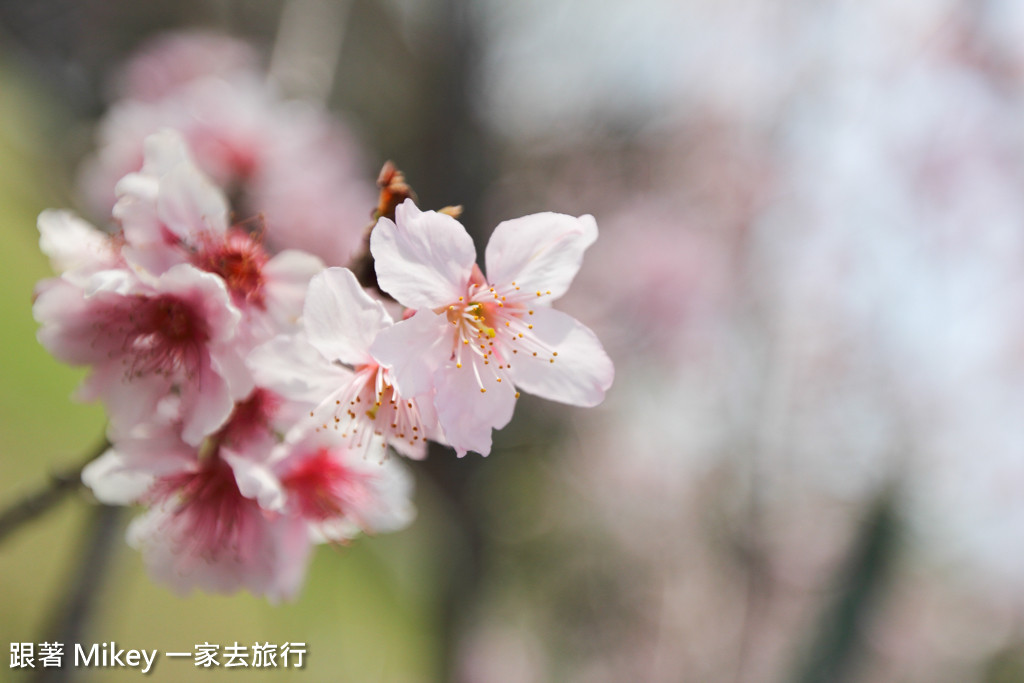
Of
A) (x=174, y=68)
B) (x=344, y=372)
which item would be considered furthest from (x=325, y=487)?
(x=174, y=68)

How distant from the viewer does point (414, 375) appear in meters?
0.48

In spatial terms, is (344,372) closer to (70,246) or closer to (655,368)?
(70,246)

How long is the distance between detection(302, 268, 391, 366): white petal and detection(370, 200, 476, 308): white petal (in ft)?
0.08

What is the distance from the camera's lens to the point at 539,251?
515mm

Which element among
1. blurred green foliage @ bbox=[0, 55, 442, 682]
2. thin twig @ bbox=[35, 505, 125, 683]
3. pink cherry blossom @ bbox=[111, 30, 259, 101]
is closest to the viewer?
thin twig @ bbox=[35, 505, 125, 683]

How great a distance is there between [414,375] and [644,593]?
2840 millimetres

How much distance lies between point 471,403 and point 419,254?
127 millimetres

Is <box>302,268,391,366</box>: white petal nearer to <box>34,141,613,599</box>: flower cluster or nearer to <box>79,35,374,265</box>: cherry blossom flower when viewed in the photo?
<box>34,141,613,599</box>: flower cluster

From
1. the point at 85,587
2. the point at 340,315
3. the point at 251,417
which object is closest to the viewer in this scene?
the point at 340,315

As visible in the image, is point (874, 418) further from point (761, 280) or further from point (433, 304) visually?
point (433, 304)

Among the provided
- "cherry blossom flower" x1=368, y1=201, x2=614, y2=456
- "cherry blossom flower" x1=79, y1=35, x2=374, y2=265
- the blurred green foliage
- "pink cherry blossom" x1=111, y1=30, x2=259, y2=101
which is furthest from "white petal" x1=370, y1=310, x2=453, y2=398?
"pink cherry blossom" x1=111, y1=30, x2=259, y2=101

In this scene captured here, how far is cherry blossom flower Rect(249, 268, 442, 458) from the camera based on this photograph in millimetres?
470

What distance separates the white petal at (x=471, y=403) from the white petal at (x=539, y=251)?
0.08 metres

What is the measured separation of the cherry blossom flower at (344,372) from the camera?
1.54 feet
